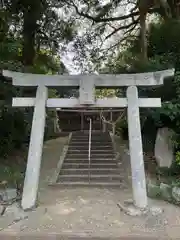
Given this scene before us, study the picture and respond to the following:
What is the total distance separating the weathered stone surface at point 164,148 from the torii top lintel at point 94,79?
223cm

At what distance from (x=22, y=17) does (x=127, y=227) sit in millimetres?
7452

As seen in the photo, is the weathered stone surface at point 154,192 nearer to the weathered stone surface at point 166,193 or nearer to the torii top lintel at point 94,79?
the weathered stone surface at point 166,193

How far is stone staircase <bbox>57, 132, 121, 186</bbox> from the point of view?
8.27 metres

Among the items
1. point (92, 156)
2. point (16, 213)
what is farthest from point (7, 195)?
point (92, 156)

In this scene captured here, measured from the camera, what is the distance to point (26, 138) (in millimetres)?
10492

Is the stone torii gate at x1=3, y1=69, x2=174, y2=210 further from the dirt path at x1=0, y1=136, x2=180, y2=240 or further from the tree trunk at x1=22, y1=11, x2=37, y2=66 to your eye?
the tree trunk at x1=22, y1=11, x2=37, y2=66

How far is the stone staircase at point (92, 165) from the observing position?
325 inches

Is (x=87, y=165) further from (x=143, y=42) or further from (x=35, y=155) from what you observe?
(x=143, y=42)

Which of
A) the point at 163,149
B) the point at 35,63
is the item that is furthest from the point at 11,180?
the point at 35,63

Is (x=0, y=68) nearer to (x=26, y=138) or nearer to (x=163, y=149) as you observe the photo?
(x=26, y=138)

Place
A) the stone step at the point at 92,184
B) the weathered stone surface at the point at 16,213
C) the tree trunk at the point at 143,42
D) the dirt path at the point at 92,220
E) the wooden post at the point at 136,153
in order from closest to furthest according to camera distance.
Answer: the dirt path at the point at 92,220
the weathered stone surface at the point at 16,213
the wooden post at the point at 136,153
the stone step at the point at 92,184
the tree trunk at the point at 143,42

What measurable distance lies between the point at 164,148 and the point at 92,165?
82.3 inches

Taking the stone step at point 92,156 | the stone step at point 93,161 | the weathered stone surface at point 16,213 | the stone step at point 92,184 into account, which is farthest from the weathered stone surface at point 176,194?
the stone step at point 92,156

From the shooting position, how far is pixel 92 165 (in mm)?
9258
